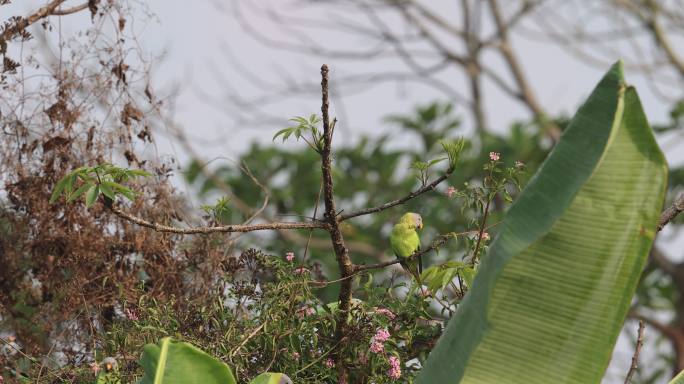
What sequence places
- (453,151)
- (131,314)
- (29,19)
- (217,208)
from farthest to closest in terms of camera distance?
(29,19) < (217,208) < (131,314) < (453,151)

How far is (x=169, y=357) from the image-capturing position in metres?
1.97

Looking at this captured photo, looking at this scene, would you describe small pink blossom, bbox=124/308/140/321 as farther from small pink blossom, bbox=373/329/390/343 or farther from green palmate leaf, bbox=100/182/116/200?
small pink blossom, bbox=373/329/390/343

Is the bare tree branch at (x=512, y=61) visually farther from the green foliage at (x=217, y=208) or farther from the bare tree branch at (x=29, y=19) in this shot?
the green foliage at (x=217, y=208)

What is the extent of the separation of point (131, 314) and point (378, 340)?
597 mm

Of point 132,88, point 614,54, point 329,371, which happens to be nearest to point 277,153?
point 614,54

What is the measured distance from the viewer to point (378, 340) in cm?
231

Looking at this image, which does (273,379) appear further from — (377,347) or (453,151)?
(453,151)

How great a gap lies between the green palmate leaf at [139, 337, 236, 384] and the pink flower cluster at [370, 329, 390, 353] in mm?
421

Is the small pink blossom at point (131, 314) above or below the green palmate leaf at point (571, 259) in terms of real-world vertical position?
below

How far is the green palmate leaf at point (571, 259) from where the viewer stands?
1836 millimetres

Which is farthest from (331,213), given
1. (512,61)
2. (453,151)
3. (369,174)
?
(512,61)

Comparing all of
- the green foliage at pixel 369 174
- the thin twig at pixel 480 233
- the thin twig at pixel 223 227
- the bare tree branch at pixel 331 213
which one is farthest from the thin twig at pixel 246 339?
the green foliage at pixel 369 174

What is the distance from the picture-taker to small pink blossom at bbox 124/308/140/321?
8.21 feet

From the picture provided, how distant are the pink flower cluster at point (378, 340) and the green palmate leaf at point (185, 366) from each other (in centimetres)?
42
